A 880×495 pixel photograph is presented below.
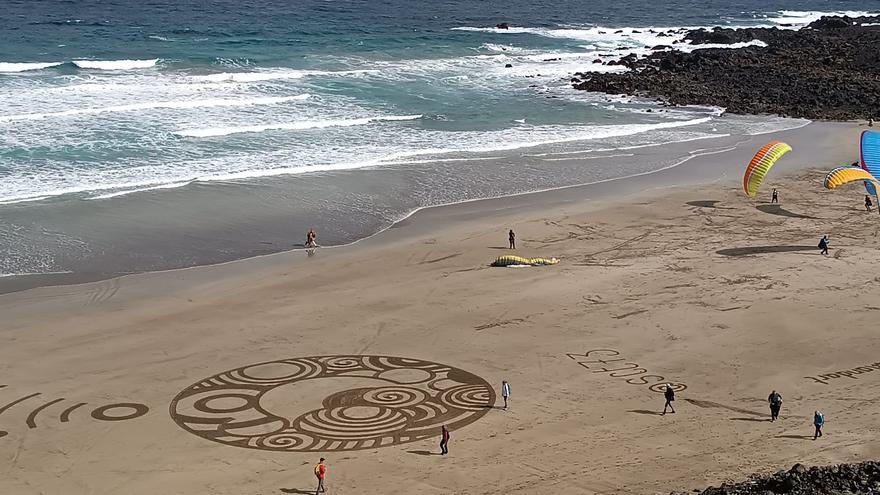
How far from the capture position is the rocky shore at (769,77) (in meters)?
52.0

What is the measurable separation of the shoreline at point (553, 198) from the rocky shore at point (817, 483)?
15961mm

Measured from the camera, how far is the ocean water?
31.8m

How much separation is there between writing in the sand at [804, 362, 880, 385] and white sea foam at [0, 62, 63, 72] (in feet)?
135

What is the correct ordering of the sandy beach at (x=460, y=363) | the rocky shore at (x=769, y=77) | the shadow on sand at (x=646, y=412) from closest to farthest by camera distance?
the sandy beach at (x=460, y=363) → the shadow on sand at (x=646, y=412) → the rocky shore at (x=769, y=77)

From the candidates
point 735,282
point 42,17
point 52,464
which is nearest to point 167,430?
point 52,464

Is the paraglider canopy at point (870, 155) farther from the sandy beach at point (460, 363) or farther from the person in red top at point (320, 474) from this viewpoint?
the person in red top at point (320, 474)

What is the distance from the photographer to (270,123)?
4347 cm

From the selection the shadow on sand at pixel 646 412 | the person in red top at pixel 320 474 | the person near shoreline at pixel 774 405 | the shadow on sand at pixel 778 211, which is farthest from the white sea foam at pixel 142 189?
the person near shoreline at pixel 774 405

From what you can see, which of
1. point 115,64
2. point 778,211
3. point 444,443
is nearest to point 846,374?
point 444,443

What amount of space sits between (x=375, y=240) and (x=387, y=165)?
305 inches

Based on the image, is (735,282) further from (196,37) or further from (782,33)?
(782,33)

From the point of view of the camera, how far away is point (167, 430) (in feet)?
63.8

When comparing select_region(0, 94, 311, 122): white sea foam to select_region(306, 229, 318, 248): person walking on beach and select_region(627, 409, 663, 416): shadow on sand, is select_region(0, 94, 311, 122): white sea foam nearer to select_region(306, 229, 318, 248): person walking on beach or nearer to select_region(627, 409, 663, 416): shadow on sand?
select_region(306, 229, 318, 248): person walking on beach

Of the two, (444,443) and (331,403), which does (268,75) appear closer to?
(331,403)
